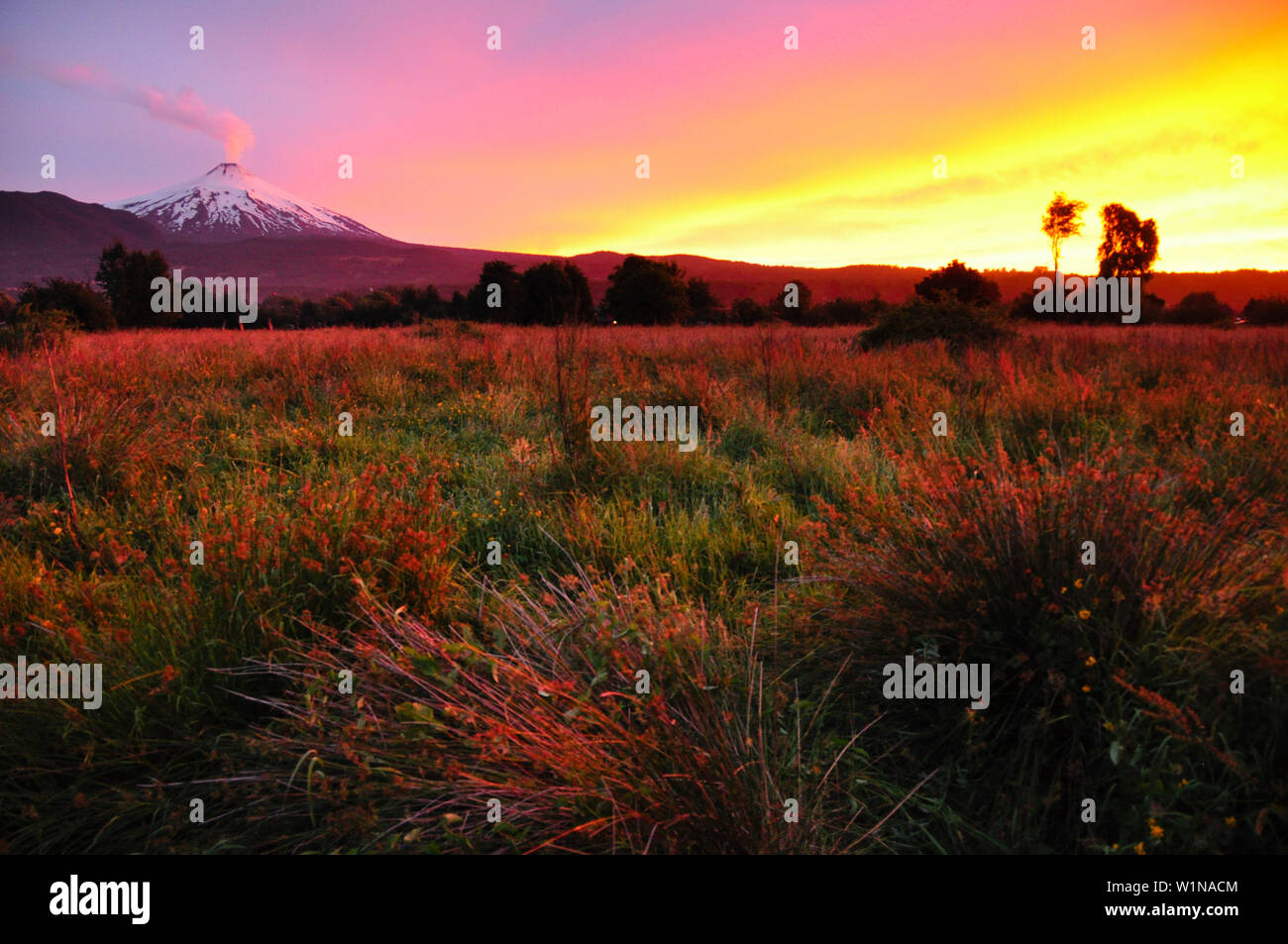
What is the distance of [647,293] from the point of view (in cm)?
3494

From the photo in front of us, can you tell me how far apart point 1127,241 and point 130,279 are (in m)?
56.0

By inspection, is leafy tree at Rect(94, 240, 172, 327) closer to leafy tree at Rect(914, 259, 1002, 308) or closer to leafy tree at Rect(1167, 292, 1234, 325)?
leafy tree at Rect(914, 259, 1002, 308)

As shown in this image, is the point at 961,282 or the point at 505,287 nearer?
the point at 961,282

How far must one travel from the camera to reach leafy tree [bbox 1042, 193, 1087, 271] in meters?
31.2

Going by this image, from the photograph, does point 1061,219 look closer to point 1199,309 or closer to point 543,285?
point 1199,309

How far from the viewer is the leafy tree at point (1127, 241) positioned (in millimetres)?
34688

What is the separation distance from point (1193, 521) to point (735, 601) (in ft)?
5.22

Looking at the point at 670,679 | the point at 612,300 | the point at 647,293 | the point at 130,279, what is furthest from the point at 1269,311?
the point at 130,279

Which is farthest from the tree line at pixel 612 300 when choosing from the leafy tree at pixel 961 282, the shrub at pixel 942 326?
the shrub at pixel 942 326

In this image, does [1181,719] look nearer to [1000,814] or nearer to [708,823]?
[1000,814]

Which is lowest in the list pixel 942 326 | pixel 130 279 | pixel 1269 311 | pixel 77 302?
pixel 942 326

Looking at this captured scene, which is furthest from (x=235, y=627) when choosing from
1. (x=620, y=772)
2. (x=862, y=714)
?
(x=862, y=714)

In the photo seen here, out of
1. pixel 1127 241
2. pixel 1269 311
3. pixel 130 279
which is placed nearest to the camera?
pixel 1269 311

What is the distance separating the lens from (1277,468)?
3451 mm
